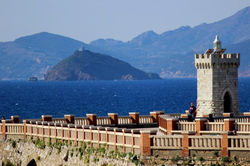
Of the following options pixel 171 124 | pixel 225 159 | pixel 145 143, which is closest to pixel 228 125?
pixel 171 124

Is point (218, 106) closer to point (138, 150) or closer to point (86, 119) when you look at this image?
point (86, 119)

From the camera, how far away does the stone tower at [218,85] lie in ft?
166

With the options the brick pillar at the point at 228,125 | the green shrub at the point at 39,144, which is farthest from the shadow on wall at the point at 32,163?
the brick pillar at the point at 228,125

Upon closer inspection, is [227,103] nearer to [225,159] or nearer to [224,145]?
[224,145]

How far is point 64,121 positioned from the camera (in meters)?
48.0

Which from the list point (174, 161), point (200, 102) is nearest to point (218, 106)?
point (200, 102)

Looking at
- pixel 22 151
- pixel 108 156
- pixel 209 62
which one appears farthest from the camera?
pixel 209 62

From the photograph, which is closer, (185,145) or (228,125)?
(185,145)

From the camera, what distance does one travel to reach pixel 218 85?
166ft

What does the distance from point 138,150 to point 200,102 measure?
1807cm

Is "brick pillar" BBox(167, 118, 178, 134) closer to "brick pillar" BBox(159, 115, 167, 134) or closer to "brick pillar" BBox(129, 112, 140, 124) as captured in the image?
"brick pillar" BBox(159, 115, 167, 134)

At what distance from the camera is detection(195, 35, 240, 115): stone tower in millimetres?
50469

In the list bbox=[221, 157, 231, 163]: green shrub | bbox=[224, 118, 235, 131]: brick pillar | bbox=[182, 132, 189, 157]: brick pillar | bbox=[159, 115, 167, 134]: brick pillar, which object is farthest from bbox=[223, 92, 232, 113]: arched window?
bbox=[221, 157, 231, 163]: green shrub

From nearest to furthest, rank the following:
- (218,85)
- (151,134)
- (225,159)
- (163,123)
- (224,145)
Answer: (225,159) < (224,145) < (151,134) < (163,123) < (218,85)
